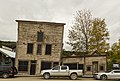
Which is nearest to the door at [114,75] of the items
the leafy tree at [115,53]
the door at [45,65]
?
the door at [45,65]

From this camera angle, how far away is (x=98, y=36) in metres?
37.1

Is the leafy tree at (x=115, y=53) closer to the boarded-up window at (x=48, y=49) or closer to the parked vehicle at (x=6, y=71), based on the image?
the boarded-up window at (x=48, y=49)

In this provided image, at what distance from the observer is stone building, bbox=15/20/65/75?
35625 mm

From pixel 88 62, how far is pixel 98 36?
4.52m

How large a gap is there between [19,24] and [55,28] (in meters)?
5.58

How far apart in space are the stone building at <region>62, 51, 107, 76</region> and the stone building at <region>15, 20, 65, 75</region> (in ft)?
6.96

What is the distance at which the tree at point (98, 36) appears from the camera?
37.1 metres

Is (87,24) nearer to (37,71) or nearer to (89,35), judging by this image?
(89,35)

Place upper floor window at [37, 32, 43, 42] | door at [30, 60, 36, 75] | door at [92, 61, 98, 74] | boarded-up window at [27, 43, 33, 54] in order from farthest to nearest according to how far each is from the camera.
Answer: upper floor window at [37, 32, 43, 42], boarded-up window at [27, 43, 33, 54], door at [30, 60, 36, 75], door at [92, 61, 98, 74]

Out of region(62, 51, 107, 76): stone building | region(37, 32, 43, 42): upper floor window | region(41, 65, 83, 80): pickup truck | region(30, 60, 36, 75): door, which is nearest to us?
region(41, 65, 83, 80): pickup truck

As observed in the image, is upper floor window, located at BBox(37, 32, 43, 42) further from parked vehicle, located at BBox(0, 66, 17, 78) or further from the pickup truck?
the pickup truck

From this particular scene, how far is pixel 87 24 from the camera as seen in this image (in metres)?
38.3

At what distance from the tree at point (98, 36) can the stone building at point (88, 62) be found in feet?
4.38

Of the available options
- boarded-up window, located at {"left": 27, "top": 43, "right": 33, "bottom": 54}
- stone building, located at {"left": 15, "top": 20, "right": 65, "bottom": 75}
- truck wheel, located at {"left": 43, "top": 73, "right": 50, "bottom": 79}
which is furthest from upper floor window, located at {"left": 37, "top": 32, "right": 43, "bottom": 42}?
truck wheel, located at {"left": 43, "top": 73, "right": 50, "bottom": 79}
